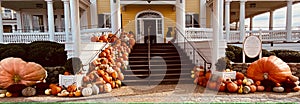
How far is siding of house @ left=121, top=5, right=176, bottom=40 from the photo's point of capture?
14.6m

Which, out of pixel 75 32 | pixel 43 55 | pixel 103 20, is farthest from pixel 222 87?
pixel 103 20

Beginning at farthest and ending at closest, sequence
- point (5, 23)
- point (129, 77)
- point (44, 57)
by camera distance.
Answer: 1. point (5, 23)
2. point (44, 57)
3. point (129, 77)

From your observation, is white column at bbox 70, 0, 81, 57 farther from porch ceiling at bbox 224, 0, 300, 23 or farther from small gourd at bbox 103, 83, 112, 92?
porch ceiling at bbox 224, 0, 300, 23

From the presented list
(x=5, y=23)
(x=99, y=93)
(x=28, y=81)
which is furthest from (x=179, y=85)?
(x=5, y=23)

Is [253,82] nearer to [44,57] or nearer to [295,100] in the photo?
[295,100]

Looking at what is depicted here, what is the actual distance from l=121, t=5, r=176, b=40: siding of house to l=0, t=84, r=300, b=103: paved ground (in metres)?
9.11

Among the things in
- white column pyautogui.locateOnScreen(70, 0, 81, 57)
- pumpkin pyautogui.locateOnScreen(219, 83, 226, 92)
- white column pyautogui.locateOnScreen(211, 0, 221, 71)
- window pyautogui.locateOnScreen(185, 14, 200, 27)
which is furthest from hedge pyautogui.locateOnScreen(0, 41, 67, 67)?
window pyautogui.locateOnScreen(185, 14, 200, 27)

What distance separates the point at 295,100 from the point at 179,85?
3.00 metres

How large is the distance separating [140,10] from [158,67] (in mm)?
7671

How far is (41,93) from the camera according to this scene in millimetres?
5934

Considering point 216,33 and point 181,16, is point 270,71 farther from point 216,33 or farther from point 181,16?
point 181,16

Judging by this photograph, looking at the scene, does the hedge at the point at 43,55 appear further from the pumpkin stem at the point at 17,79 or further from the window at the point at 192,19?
the window at the point at 192,19

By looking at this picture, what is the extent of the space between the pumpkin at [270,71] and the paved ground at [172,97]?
0.65 metres

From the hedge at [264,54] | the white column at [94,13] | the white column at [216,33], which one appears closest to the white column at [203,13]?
the hedge at [264,54]
